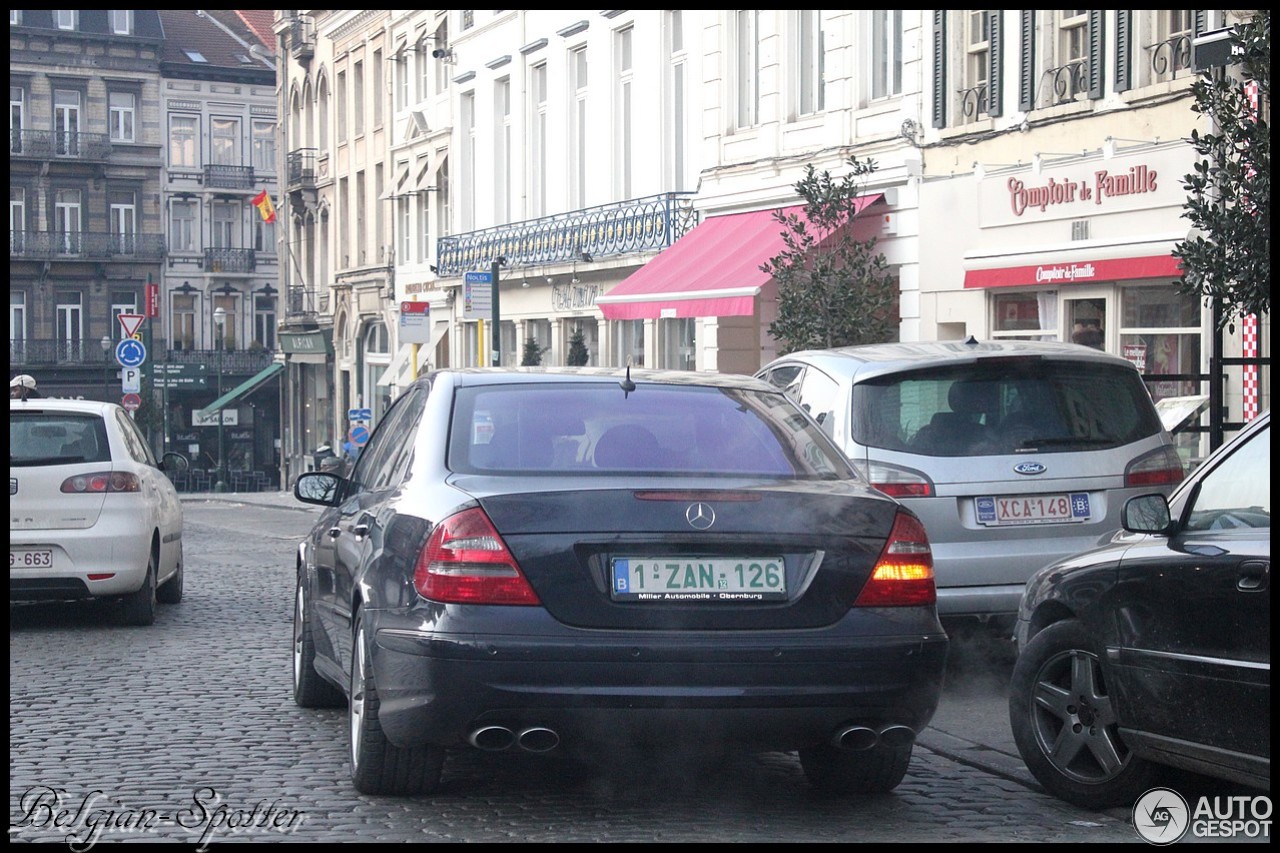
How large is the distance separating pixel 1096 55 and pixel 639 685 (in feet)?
50.5

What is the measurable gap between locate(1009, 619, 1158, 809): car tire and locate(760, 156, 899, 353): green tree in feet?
46.7

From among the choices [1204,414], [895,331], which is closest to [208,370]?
[895,331]

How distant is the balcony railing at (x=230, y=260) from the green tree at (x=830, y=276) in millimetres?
57559

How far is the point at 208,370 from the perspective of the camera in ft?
253

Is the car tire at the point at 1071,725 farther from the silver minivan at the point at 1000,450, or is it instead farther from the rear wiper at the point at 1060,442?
the rear wiper at the point at 1060,442

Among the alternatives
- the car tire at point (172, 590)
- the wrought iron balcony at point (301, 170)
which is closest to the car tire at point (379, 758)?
the car tire at point (172, 590)

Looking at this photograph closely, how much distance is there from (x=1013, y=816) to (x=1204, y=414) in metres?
11.6

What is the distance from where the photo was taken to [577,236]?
34.3 meters

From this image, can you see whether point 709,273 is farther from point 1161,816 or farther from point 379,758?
point 1161,816

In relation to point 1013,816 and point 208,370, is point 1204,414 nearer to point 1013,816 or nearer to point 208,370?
point 1013,816

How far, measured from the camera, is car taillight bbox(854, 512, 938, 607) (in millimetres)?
6137

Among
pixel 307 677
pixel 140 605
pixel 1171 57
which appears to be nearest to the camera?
pixel 307 677

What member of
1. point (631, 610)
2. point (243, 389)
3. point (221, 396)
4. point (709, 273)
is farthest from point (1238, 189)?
point (221, 396)

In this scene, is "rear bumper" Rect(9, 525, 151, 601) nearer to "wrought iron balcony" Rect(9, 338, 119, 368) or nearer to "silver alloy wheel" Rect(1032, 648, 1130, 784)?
"silver alloy wheel" Rect(1032, 648, 1130, 784)
